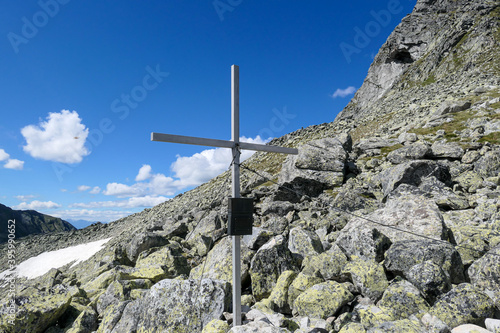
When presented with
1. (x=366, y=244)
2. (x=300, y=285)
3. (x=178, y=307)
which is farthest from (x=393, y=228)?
(x=178, y=307)

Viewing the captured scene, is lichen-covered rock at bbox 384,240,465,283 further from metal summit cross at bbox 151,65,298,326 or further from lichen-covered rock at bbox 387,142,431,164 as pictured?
lichen-covered rock at bbox 387,142,431,164

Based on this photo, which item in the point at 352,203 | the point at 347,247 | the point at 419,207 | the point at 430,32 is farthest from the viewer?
the point at 430,32

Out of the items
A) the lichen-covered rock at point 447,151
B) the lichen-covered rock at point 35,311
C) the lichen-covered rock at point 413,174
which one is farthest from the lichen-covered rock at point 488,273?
the lichen-covered rock at point 447,151

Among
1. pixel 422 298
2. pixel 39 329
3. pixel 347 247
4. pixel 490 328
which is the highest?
pixel 347 247

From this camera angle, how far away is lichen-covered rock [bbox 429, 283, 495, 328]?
675 centimetres

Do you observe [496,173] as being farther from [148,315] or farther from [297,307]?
[148,315]

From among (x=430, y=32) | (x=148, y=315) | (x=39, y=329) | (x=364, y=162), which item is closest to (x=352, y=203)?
(x=364, y=162)

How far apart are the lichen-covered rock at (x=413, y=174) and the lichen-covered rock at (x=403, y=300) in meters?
10.5

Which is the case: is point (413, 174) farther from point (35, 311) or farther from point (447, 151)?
point (35, 311)

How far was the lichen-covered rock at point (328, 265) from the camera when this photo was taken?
9594mm

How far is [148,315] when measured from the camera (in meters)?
8.58

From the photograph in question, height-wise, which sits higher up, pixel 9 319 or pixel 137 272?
pixel 137 272

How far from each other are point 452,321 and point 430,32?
171123mm

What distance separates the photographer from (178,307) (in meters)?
8.49
